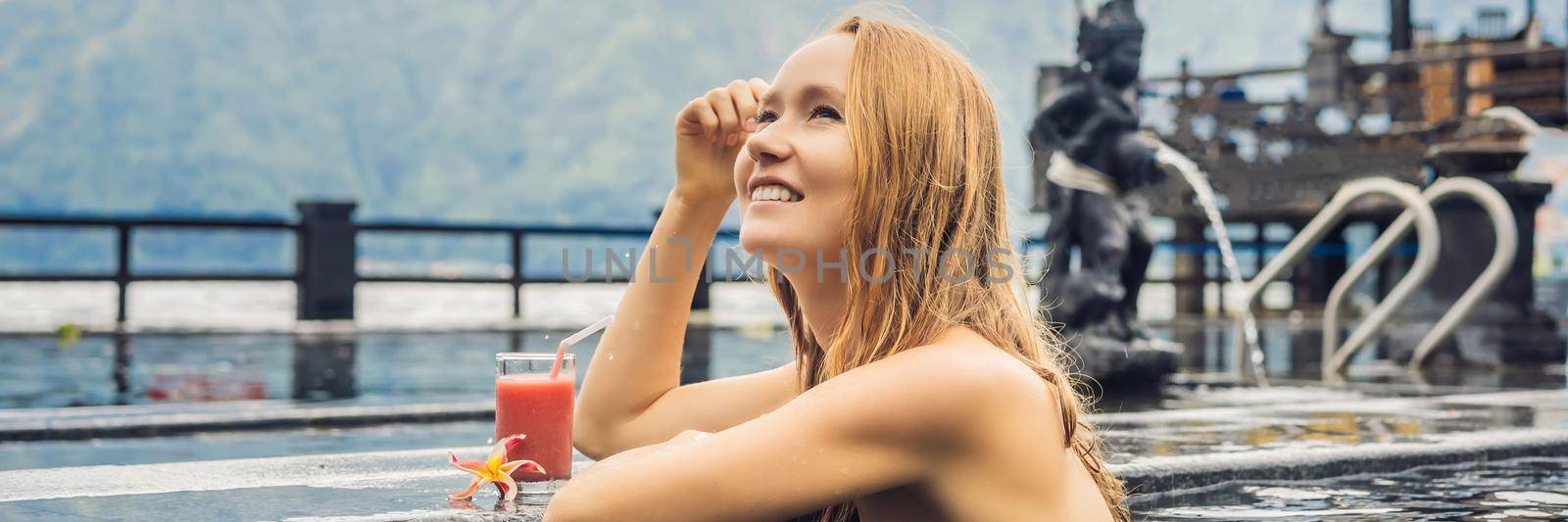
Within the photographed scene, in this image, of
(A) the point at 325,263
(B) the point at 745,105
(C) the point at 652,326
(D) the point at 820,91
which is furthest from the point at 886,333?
(A) the point at 325,263

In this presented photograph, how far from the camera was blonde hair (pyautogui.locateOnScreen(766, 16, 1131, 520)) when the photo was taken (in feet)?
5.24

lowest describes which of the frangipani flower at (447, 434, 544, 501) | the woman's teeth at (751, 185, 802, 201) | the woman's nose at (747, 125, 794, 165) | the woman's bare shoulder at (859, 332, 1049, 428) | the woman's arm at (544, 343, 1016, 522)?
the frangipani flower at (447, 434, 544, 501)

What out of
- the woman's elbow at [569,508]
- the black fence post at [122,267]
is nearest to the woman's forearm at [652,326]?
the woman's elbow at [569,508]

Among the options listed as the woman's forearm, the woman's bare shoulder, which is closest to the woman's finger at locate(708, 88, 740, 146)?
the woman's forearm

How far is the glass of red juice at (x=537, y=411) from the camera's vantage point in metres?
2.13

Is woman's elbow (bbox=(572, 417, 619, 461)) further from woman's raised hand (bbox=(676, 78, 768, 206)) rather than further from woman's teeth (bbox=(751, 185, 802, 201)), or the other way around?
woman's teeth (bbox=(751, 185, 802, 201))

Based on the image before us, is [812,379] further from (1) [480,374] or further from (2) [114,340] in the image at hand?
(2) [114,340]

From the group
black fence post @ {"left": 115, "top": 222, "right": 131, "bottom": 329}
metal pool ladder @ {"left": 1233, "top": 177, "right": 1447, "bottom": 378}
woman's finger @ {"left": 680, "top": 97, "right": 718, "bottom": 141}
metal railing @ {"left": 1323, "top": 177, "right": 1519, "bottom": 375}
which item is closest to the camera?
woman's finger @ {"left": 680, "top": 97, "right": 718, "bottom": 141}

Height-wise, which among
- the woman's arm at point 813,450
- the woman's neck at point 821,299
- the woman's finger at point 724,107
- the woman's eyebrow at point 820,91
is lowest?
the woman's arm at point 813,450

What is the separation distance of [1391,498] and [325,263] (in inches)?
453

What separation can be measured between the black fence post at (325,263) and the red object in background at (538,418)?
1202 cm

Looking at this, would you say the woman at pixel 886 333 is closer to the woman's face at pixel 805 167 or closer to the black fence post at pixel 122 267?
the woman's face at pixel 805 167

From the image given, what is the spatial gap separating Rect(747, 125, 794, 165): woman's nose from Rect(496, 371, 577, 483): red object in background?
0.59 metres

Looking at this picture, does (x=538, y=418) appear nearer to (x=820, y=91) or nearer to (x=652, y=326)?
(x=652, y=326)
